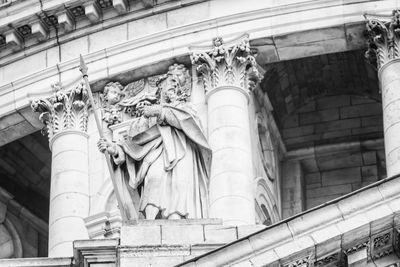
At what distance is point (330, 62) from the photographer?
41.8 metres

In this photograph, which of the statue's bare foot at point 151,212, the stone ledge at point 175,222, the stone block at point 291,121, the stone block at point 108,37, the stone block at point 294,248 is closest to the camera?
the stone block at point 294,248

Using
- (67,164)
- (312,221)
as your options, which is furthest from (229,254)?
(67,164)

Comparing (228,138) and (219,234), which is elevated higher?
(228,138)

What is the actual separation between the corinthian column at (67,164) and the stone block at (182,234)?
859 cm

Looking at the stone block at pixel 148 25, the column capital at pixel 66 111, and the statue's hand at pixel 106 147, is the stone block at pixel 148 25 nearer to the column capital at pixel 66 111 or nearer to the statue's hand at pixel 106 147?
the column capital at pixel 66 111

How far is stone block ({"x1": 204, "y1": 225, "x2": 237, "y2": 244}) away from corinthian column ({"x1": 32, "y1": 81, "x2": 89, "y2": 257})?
8644 millimetres

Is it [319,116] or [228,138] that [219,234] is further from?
[319,116]

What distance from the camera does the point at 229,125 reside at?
39.2 meters

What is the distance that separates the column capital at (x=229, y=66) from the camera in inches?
1566

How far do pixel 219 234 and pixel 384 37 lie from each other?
10345mm

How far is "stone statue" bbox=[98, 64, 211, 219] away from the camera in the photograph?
33.8 metres

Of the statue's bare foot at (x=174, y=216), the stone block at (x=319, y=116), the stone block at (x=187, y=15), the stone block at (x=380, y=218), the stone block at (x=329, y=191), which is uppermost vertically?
the stone block at (x=187, y=15)

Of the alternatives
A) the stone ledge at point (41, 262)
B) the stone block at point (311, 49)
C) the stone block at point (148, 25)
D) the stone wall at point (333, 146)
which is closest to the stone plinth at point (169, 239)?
the stone ledge at point (41, 262)

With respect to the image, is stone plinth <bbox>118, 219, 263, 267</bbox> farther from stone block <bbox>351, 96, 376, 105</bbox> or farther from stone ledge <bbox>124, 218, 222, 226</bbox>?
stone block <bbox>351, 96, 376, 105</bbox>
